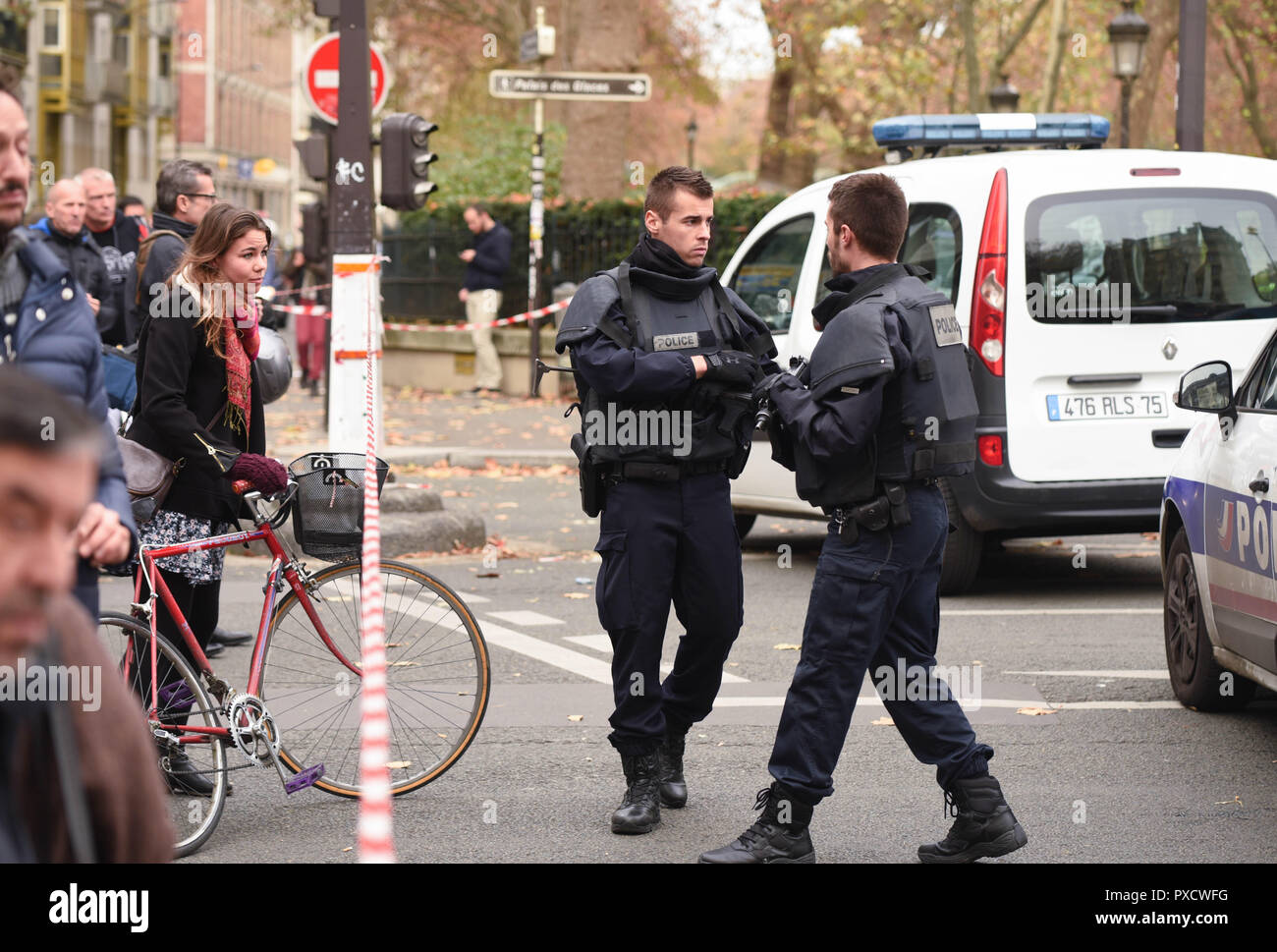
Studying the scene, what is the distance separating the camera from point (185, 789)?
506cm

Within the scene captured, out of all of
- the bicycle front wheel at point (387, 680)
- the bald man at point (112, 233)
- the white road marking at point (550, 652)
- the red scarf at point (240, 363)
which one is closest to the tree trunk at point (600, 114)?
the bald man at point (112, 233)

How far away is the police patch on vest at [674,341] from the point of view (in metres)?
5.11

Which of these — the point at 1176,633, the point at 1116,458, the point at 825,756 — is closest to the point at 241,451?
the point at 825,756

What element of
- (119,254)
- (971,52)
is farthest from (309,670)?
(971,52)

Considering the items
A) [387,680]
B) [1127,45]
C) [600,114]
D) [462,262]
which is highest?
[1127,45]

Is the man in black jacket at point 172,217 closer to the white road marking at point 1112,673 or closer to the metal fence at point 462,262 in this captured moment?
the white road marking at point 1112,673

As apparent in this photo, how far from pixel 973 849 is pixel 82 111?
54488 millimetres

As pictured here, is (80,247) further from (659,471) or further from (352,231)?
(659,471)

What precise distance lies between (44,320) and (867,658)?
2285 millimetres

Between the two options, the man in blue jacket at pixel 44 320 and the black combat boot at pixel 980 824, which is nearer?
the man in blue jacket at pixel 44 320

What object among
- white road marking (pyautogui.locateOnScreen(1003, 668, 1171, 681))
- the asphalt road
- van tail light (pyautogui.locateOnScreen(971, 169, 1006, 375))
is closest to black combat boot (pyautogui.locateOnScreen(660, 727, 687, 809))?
the asphalt road

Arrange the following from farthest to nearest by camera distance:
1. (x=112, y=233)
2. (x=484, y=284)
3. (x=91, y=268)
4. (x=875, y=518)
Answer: (x=484, y=284) < (x=112, y=233) < (x=91, y=268) < (x=875, y=518)

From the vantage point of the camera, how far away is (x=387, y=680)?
226 inches

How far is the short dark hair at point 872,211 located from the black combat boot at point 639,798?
159 cm
